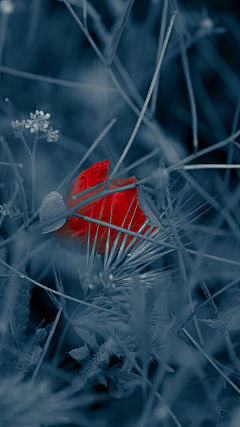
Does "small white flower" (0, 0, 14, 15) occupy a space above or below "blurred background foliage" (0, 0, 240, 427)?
above

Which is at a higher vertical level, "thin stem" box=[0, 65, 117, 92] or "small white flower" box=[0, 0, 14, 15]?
"small white flower" box=[0, 0, 14, 15]

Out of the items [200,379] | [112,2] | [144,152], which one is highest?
[112,2]

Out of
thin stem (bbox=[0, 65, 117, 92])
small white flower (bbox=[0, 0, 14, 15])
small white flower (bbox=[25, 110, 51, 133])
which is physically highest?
small white flower (bbox=[0, 0, 14, 15])

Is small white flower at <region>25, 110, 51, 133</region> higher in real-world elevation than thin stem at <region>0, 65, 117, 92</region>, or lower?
lower

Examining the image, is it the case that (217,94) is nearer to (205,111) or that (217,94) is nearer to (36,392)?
(205,111)

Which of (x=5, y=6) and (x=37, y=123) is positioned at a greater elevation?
(x=5, y=6)

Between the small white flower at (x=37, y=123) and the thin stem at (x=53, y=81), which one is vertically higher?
the thin stem at (x=53, y=81)

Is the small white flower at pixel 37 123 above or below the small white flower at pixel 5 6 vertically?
below

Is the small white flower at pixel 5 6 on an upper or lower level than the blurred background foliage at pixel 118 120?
upper

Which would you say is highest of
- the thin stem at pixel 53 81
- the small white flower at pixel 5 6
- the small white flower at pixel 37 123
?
the small white flower at pixel 5 6

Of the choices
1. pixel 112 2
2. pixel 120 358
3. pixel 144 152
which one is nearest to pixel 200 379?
pixel 120 358

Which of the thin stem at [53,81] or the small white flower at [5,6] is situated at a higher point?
the small white flower at [5,6]
